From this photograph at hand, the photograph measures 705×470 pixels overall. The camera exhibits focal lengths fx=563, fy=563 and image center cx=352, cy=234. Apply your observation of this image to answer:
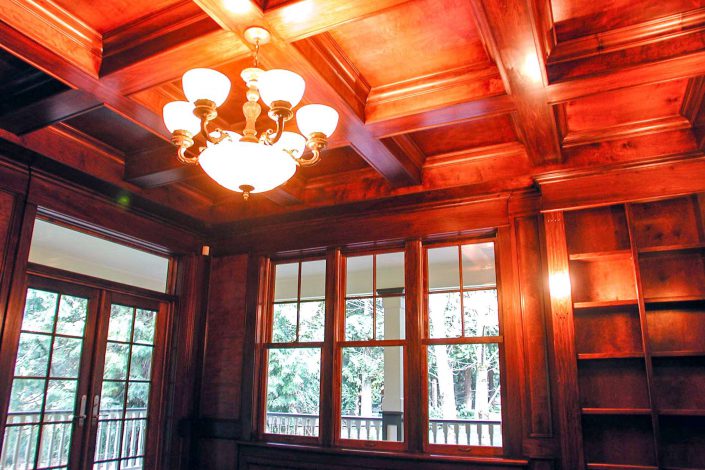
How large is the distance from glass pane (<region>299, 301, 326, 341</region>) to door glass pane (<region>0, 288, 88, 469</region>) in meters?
1.91

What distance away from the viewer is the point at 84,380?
4.66 m

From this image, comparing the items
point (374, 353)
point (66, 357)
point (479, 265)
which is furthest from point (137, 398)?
point (479, 265)

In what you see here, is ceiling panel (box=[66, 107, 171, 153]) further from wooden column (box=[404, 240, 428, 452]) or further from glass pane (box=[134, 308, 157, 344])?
wooden column (box=[404, 240, 428, 452])

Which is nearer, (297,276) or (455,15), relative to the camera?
(455,15)

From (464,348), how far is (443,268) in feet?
2.35

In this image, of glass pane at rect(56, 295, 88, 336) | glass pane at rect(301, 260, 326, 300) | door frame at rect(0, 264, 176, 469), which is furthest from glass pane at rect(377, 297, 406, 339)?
glass pane at rect(56, 295, 88, 336)

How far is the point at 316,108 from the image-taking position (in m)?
2.77

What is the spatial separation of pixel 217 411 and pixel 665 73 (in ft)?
15.2

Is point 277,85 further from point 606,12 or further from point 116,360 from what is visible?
point 116,360

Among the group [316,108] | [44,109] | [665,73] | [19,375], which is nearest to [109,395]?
[19,375]

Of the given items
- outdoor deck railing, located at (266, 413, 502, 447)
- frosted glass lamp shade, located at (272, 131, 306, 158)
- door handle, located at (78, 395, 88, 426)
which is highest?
frosted glass lamp shade, located at (272, 131, 306, 158)

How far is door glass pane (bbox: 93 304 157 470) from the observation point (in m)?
4.80

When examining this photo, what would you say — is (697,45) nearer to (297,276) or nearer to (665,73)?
(665,73)

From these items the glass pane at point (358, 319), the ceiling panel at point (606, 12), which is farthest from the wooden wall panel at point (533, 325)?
the ceiling panel at point (606, 12)
